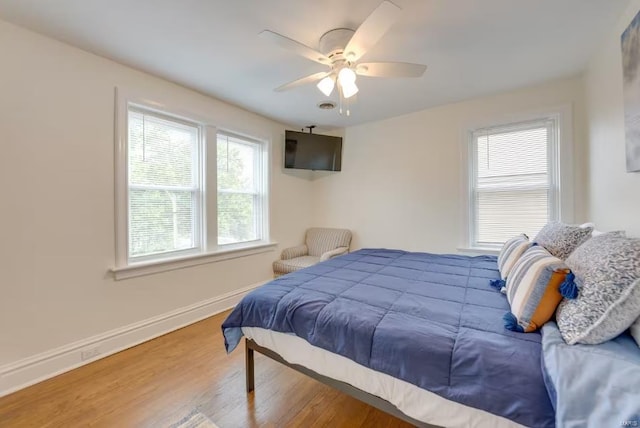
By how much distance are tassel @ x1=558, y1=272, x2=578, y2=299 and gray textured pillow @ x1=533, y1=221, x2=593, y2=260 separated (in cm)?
69

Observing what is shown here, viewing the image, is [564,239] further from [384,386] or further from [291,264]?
[291,264]

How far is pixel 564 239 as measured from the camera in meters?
1.70

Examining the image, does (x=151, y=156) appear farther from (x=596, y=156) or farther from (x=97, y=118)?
(x=596, y=156)

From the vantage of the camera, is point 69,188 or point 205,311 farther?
point 205,311

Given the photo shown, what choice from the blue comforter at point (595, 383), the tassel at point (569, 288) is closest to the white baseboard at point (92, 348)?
the blue comforter at point (595, 383)

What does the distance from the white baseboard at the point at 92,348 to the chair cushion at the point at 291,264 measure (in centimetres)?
97

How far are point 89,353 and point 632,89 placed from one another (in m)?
4.12

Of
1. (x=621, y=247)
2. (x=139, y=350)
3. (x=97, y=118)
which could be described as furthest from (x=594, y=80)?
(x=139, y=350)

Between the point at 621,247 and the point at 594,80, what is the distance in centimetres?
220

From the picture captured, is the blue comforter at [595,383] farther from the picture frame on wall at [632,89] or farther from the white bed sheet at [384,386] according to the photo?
the picture frame on wall at [632,89]

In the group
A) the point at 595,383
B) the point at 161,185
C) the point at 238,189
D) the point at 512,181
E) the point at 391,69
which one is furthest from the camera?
the point at 238,189

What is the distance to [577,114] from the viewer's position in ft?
8.99

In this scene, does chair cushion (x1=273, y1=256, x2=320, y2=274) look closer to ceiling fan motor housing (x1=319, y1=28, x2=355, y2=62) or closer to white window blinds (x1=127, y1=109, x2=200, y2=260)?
white window blinds (x1=127, y1=109, x2=200, y2=260)

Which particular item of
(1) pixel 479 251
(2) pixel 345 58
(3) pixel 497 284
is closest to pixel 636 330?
(3) pixel 497 284
